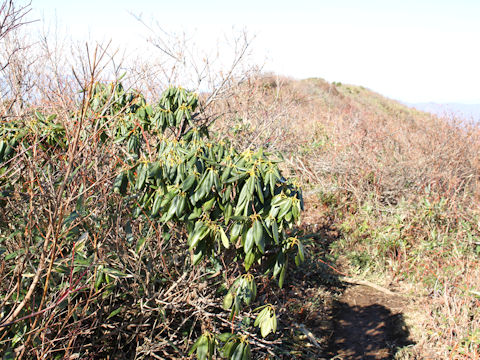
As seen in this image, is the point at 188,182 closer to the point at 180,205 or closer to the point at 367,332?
the point at 180,205

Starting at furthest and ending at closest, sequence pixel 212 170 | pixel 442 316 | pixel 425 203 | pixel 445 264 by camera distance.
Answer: pixel 425 203 < pixel 445 264 < pixel 442 316 < pixel 212 170

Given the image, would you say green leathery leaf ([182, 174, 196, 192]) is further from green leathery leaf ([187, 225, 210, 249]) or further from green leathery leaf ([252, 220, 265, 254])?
green leathery leaf ([252, 220, 265, 254])

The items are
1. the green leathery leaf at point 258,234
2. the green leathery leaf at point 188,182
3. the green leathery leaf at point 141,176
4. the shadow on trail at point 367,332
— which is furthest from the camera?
the shadow on trail at point 367,332

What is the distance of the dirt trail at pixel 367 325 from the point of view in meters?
4.00

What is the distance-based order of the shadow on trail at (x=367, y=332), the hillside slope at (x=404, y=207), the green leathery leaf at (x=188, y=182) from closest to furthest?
the green leathery leaf at (x=188, y=182) → the shadow on trail at (x=367, y=332) → the hillside slope at (x=404, y=207)

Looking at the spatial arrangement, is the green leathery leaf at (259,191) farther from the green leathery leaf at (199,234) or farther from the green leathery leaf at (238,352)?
the green leathery leaf at (238,352)

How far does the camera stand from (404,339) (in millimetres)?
4168

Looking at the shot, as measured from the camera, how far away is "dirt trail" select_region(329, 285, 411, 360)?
13.1 ft

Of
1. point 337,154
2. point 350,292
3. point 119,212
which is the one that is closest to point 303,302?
point 350,292

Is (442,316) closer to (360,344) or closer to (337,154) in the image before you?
(360,344)

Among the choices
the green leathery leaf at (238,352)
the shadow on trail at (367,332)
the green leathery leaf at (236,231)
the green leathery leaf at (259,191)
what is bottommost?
the shadow on trail at (367,332)

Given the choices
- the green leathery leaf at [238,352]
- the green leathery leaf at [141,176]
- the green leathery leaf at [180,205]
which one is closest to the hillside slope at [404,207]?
the green leathery leaf at [238,352]

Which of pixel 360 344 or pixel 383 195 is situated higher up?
pixel 383 195

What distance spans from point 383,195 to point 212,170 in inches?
214
